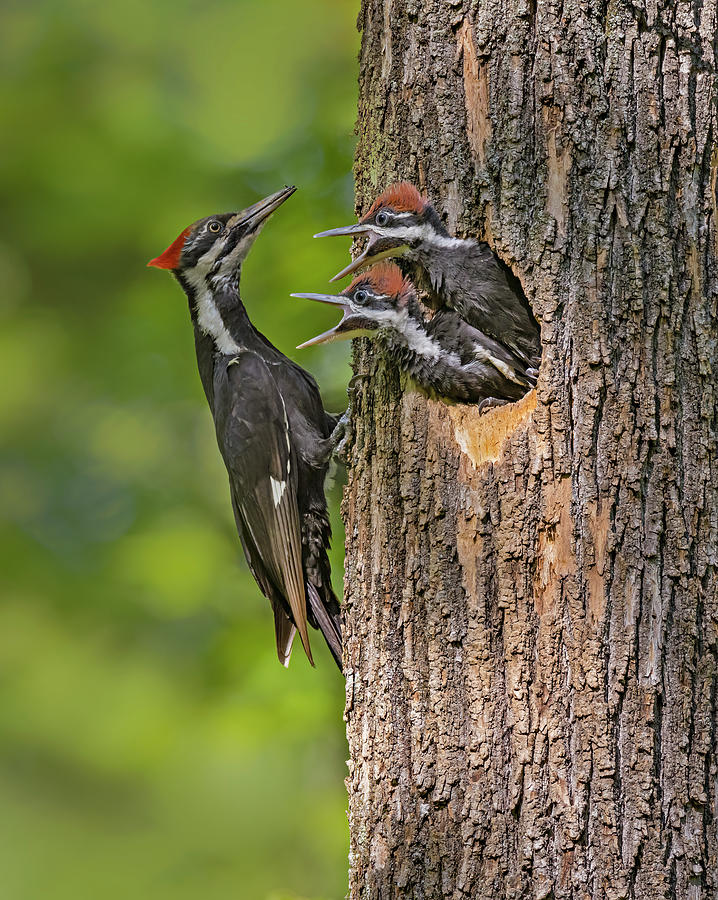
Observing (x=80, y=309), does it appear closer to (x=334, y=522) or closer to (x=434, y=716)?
(x=334, y=522)

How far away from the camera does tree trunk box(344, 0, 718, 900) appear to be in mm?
1666

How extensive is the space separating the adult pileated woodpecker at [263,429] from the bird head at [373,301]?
2.52 ft

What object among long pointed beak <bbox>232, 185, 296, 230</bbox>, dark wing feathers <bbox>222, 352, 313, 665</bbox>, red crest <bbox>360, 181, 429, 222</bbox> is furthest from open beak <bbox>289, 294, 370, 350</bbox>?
long pointed beak <bbox>232, 185, 296, 230</bbox>

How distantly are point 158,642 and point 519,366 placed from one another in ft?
9.62

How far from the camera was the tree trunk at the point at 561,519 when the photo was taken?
1.67 meters

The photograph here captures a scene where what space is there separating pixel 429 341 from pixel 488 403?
0.28 m

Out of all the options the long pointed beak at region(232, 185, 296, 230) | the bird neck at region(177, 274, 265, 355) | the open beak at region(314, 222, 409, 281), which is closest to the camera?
the open beak at region(314, 222, 409, 281)

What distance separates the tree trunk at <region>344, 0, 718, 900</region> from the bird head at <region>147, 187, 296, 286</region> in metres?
1.29

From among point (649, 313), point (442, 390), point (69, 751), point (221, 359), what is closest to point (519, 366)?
point (442, 390)

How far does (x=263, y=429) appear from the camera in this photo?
3.11 meters

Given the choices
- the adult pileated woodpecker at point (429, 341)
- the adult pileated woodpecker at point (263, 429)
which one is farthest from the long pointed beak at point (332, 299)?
the adult pileated woodpecker at point (263, 429)

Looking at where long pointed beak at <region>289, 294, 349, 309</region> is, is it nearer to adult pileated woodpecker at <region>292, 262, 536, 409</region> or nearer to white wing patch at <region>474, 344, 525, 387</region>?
adult pileated woodpecker at <region>292, 262, 536, 409</region>

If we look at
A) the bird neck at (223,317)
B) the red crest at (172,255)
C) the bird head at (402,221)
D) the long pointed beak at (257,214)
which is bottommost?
the bird head at (402,221)

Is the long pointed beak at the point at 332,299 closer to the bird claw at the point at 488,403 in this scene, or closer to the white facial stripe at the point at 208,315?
the bird claw at the point at 488,403
